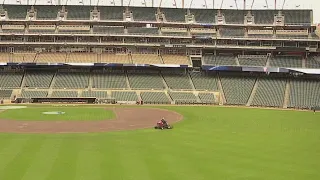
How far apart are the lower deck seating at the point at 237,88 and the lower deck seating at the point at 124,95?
18.5 meters

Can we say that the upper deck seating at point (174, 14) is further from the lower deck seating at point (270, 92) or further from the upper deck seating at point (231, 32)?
the lower deck seating at point (270, 92)

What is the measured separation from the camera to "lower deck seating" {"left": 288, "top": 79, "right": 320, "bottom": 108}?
76125 millimetres

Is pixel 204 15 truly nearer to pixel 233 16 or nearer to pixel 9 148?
pixel 233 16

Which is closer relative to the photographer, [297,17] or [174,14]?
[297,17]

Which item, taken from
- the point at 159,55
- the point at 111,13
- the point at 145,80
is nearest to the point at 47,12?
the point at 111,13

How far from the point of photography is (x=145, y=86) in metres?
83.1

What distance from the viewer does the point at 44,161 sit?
28.6m

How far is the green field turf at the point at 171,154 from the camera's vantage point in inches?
1006

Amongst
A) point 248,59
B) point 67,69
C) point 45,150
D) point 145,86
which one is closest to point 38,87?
point 67,69

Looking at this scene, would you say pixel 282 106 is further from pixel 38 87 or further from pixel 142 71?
pixel 38 87

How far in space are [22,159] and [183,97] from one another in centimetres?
5370

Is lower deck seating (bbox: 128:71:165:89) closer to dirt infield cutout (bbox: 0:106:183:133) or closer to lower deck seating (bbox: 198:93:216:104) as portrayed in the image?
lower deck seating (bbox: 198:93:216:104)

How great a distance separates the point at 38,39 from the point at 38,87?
14573mm

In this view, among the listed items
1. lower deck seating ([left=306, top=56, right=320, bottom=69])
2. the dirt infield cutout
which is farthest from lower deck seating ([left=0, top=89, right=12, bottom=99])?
lower deck seating ([left=306, top=56, right=320, bottom=69])
